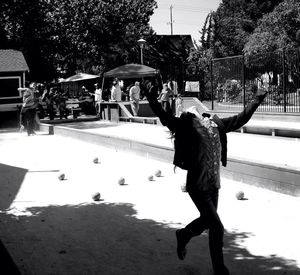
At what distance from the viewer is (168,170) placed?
1070 cm

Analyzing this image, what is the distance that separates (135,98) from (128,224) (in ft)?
61.1

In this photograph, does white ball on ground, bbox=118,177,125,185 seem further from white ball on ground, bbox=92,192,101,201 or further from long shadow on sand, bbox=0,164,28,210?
long shadow on sand, bbox=0,164,28,210

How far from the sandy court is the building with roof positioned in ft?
60.4

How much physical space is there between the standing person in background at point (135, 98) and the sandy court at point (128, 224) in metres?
13.7

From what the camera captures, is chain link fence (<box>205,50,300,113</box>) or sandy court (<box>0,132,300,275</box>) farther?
chain link fence (<box>205,50,300,113</box>)

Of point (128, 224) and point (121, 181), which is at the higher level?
point (121, 181)

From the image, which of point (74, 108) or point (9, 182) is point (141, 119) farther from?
point (9, 182)

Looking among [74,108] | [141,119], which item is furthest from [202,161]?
[74,108]

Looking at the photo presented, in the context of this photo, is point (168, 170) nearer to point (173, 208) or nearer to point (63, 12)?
point (173, 208)

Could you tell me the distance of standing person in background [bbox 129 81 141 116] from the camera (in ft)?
81.3

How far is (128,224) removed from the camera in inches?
259

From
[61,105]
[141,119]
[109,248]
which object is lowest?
[109,248]

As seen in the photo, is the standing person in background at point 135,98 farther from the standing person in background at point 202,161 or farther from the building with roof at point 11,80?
the standing person in background at point 202,161

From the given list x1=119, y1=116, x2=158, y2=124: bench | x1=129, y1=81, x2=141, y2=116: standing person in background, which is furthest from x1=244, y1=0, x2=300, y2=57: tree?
x1=119, y1=116, x2=158, y2=124: bench
